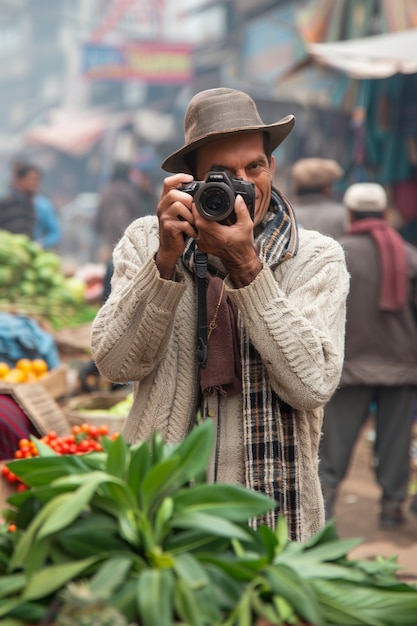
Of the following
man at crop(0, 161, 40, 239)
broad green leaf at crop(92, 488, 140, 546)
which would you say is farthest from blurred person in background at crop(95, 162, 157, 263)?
broad green leaf at crop(92, 488, 140, 546)

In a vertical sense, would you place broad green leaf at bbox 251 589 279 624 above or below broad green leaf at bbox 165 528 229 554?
below

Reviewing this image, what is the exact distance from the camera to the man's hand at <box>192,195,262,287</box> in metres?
2.09

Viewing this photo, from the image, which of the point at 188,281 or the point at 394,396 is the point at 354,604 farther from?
the point at 394,396

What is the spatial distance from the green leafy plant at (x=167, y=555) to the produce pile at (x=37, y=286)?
504 centimetres

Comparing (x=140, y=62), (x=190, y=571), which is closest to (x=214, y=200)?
(x=190, y=571)

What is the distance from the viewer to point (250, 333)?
2178 millimetres

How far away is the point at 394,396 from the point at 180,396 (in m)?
3.53

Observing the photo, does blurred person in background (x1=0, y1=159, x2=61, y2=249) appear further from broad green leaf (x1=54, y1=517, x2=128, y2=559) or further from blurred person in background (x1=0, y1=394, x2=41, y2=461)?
broad green leaf (x1=54, y1=517, x2=128, y2=559)

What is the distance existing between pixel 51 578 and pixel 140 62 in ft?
71.9

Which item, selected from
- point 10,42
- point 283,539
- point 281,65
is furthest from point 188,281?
point 10,42

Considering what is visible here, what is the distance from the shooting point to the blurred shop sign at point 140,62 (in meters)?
21.4

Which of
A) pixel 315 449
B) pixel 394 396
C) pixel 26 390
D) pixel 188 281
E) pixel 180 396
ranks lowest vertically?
pixel 394 396

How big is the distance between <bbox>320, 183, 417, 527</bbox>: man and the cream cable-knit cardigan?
3110 millimetres

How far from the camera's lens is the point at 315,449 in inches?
92.5
